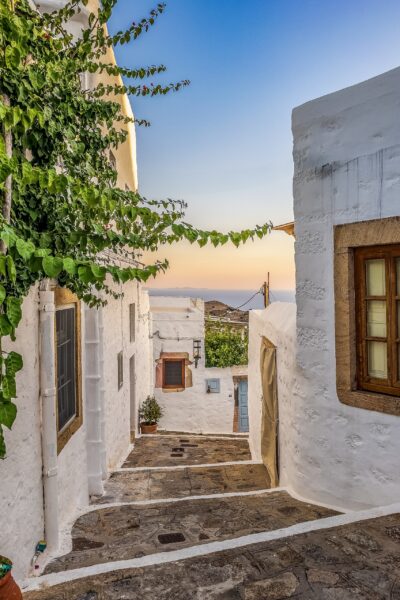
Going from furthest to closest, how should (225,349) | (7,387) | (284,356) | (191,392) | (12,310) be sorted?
(225,349) < (191,392) < (284,356) < (7,387) < (12,310)

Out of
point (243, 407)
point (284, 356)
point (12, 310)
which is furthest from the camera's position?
point (243, 407)

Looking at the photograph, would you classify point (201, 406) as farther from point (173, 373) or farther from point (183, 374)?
point (173, 373)

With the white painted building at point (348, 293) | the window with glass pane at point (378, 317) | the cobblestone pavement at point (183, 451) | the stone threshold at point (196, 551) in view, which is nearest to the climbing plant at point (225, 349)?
the cobblestone pavement at point (183, 451)

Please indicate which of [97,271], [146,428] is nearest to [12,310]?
[97,271]

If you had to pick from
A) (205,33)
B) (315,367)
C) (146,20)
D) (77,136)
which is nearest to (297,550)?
(315,367)

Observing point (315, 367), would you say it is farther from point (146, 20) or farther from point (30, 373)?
point (146, 20)

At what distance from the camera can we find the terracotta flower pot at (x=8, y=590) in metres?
2.36

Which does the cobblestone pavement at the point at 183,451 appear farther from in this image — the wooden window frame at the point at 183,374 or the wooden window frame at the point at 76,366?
the wooden window frame at the point at 183,374

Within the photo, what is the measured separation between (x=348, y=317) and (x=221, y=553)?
91.4 inches

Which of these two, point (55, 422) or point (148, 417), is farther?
point (148, 417)

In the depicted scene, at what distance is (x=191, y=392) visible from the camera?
15.3 m

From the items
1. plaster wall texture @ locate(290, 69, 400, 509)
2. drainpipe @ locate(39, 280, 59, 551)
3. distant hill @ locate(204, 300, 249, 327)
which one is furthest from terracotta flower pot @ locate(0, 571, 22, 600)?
distant hill @ locate(204, 300, 249, 327)

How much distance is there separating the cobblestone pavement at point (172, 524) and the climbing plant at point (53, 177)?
1802mm

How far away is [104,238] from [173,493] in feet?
13.7
